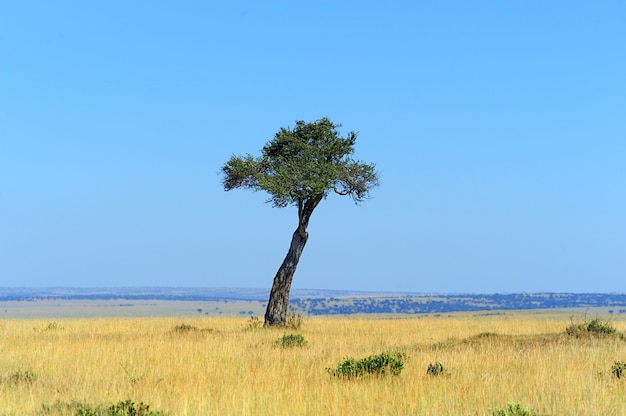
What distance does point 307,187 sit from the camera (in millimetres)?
33250

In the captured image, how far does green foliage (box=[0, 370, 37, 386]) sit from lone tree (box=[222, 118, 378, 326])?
18.3 meters

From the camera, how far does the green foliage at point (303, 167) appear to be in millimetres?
33406

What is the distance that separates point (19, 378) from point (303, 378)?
6006mm

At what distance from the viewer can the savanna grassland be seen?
11.5m

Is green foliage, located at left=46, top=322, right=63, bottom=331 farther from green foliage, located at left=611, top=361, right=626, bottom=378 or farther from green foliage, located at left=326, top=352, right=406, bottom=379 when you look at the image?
green foliage, located at left=611, top=361, right=626, bottom=378

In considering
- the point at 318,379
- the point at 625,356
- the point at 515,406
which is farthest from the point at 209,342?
the point at 515,406

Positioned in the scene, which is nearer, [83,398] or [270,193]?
[83,398]

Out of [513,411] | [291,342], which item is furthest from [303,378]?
[291,342]

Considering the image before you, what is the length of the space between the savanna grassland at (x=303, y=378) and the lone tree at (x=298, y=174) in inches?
369

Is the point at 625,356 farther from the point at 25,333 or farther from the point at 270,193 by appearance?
the point at 25,333

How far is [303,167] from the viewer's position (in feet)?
111

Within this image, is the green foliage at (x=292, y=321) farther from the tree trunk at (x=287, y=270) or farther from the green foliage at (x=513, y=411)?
the green foliage at (x=513, y=411)

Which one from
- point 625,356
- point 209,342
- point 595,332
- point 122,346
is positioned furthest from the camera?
point 595,332

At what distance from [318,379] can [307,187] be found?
1908cm
